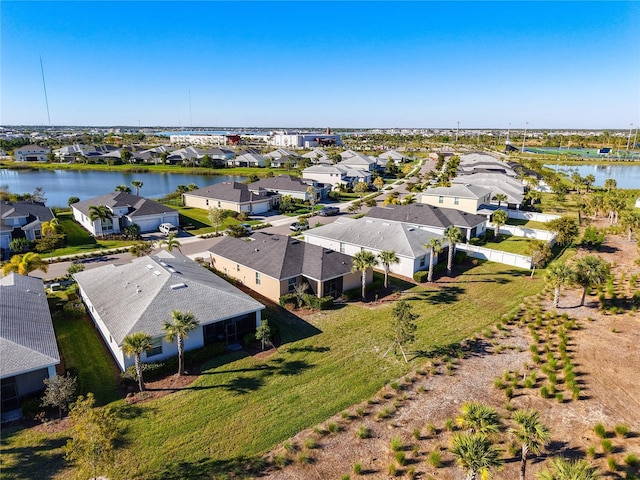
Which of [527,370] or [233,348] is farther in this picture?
[233,348]

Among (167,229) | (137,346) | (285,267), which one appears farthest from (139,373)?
(167,229)

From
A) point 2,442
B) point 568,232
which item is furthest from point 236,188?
point 2,442

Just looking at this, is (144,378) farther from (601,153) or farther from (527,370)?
(601,153)

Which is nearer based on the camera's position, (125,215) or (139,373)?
(139,373)

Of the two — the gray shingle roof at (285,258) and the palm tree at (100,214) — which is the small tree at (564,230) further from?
the palm tree at (100,214)

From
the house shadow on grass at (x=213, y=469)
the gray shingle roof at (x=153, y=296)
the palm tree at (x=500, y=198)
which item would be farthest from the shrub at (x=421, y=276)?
the palm tree at (x=500, y=198)

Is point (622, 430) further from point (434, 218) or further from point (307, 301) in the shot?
point (434, 218)
